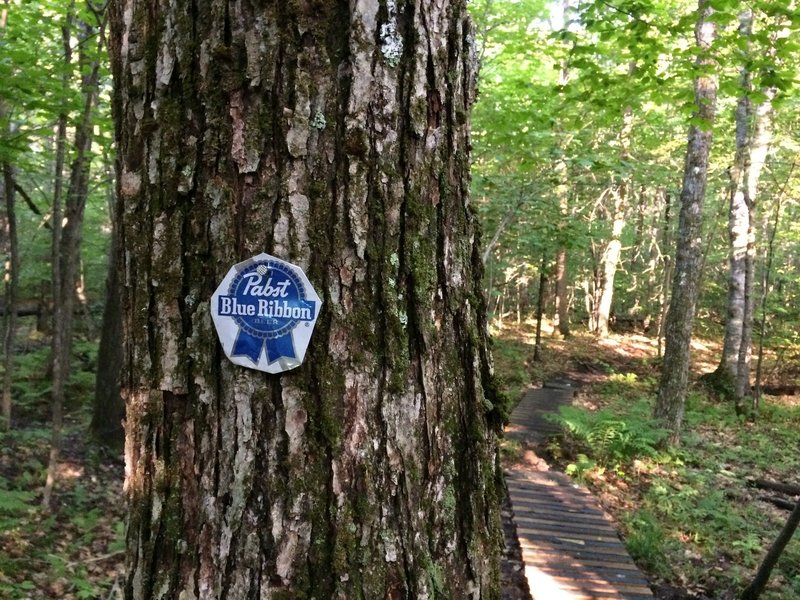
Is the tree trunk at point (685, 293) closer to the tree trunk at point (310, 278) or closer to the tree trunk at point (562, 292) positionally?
the tree trunk at point (310, 278)

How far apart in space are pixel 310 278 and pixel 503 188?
30.1 ft

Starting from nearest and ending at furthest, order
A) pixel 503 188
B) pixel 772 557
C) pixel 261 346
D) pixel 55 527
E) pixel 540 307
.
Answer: pixel 261 346 → pixel 772 557 → pixel 55 527 → pixel 503 188 → pixel 540 307

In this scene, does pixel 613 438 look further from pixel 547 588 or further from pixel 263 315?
pixel 263 315

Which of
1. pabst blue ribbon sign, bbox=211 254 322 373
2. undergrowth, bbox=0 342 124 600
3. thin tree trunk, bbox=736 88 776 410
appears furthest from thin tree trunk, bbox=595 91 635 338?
pabst blue ribbon sign, bbox=211 254 322 373

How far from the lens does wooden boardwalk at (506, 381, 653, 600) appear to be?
4.59 metres

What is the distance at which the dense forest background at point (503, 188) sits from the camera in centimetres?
520

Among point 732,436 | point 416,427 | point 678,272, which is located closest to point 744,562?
point 678,272

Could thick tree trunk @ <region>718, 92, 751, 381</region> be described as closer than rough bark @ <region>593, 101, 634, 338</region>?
Yes

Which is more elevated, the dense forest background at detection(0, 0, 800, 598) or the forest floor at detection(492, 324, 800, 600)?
the dense forest background at detection(0, 0, 800, 598)

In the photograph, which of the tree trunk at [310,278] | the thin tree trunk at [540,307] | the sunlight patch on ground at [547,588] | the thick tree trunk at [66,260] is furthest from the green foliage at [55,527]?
the thin tree trunk at [540,307]

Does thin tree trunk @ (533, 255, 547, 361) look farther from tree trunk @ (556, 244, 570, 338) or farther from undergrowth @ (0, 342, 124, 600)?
undergrowth @ (0, 342, 124, 600)

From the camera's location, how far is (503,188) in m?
9.91

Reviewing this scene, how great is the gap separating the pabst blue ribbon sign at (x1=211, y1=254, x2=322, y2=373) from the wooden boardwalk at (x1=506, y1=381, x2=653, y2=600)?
4.13m

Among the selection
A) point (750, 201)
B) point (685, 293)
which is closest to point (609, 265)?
point (750, 201)
